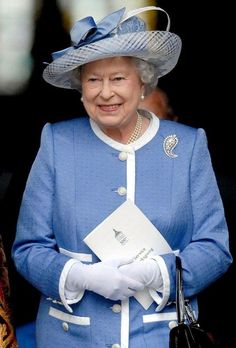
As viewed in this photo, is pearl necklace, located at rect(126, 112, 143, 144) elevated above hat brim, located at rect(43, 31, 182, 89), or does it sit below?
below

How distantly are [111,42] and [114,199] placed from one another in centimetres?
57

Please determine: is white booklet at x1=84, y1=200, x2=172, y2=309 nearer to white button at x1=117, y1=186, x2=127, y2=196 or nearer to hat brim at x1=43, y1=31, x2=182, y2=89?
white button at x1=117, y1=186, x2=127, y2=196

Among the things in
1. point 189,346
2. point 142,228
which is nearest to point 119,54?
point 142,228

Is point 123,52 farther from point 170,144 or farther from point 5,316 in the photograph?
point 5,316

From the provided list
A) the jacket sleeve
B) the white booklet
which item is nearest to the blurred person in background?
the jacket sleeve

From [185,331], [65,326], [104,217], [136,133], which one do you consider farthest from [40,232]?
[185,331]

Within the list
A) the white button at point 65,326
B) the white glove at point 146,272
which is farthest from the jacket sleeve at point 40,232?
the white glove at point 146,272

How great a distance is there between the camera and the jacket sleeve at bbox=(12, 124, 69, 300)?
355 cm

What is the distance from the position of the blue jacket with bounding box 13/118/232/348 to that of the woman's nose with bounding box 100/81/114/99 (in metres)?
0.25

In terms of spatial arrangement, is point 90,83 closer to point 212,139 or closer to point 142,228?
point 142,228

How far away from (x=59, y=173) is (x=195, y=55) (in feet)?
10.2

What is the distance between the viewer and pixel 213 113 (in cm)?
655

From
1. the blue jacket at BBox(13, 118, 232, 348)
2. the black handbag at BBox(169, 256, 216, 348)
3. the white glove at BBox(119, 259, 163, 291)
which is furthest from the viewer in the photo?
the blue jacket at BBox(13, 118, 232, 348)

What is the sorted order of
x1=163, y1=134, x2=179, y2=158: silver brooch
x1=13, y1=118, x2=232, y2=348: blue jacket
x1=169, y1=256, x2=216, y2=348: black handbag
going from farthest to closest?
x1=163, y1=134, x2=179, y2=158: silver brooch
x1=13, y1=118, x2=232, y2=348: blue jacket
x1=169, y1=256, x2=216, y2=348: black handbag
